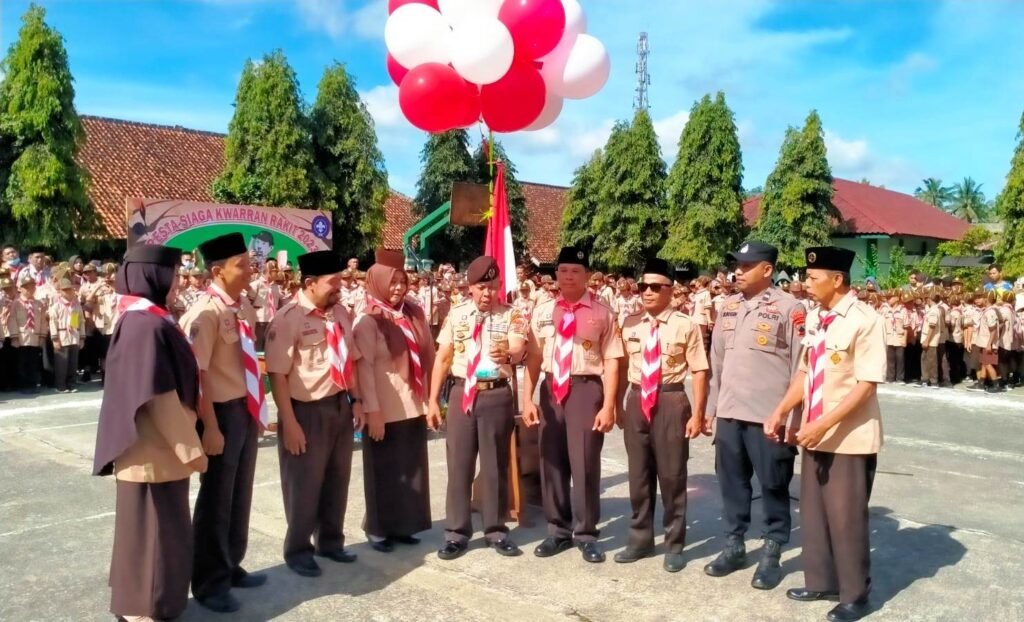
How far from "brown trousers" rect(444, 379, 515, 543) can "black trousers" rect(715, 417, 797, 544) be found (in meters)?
1.39

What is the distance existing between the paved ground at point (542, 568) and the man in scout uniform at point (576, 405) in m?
0.23

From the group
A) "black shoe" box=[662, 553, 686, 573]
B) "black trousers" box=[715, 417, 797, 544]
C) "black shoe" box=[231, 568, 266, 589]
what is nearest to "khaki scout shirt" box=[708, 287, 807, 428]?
"black trousers" box=[715, 417, 797, 544]

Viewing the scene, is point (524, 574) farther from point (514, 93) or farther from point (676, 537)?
point (514, 93)

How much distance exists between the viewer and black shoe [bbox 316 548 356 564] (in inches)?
203

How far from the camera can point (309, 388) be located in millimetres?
4836

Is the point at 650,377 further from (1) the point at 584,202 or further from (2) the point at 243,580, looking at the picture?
(1) the point at 584,202

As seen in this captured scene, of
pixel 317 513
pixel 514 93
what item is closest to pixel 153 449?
pixel 317 513

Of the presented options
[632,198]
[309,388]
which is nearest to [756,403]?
[309,388]

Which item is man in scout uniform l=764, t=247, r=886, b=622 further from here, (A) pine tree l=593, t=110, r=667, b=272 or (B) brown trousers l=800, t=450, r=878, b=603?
(A) pine tree l=593, t=110, r=667, b=272

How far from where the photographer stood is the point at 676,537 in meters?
5.18

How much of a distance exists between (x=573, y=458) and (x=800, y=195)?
96.9 feet

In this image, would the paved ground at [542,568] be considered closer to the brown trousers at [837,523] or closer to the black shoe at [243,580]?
the black shoe at [243,580]

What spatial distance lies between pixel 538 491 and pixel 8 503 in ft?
13.6

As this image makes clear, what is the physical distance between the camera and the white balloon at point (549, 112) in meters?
7.34
